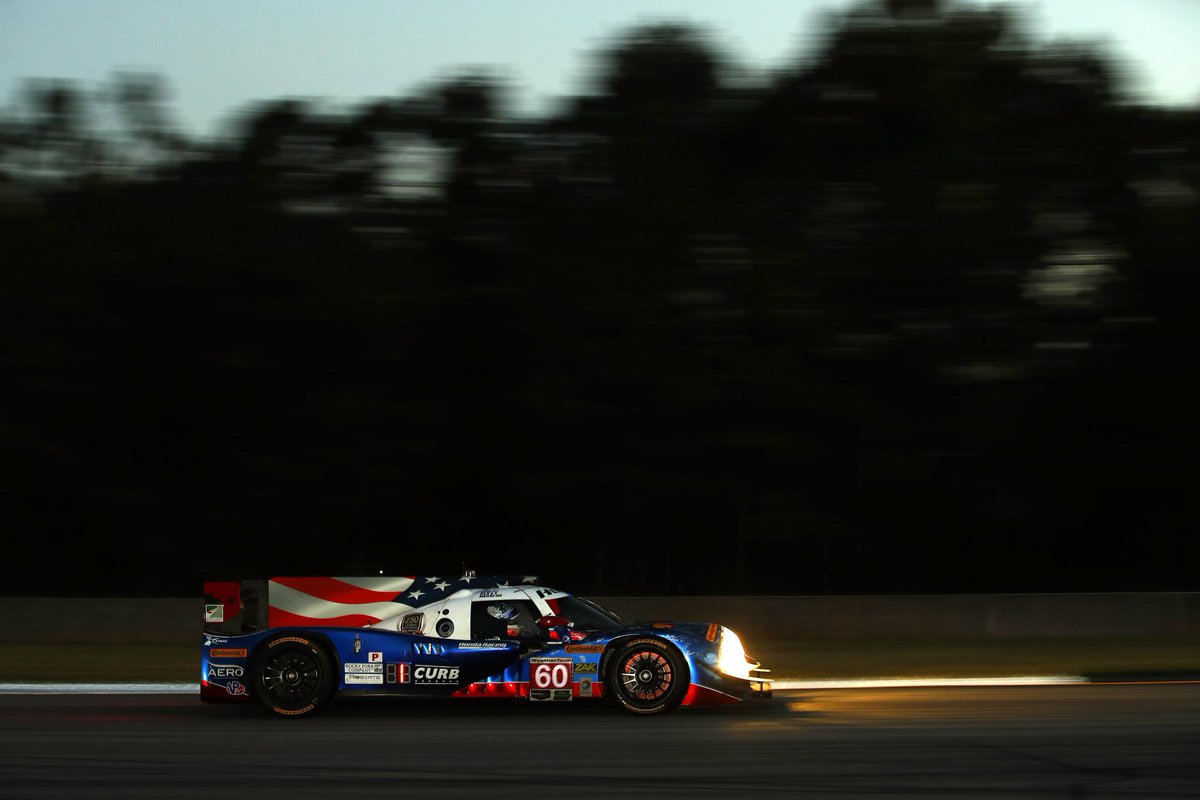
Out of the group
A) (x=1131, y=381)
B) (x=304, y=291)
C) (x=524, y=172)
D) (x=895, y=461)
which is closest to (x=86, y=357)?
(x=304, y=291)

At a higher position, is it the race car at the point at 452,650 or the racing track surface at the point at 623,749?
the race car at the point at 452,650

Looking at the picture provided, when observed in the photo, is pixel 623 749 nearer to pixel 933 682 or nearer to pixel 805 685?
pixel 805 685

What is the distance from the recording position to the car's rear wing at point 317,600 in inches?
483

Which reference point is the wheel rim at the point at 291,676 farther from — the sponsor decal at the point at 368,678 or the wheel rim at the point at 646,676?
the wheel rim at the point at 646,676

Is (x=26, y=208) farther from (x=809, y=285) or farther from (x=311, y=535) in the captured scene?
(x=809, y=285)

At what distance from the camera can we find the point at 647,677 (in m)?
11.7

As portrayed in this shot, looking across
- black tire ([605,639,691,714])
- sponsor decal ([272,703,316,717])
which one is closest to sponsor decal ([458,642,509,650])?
black tire ([605,639,691,714])

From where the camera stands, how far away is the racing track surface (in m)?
8.10

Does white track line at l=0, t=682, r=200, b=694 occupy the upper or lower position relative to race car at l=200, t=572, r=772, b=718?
lower

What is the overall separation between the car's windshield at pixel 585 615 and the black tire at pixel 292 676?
217 cm

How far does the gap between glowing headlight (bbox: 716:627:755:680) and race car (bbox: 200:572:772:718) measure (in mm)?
11

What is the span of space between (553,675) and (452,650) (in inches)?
36.5

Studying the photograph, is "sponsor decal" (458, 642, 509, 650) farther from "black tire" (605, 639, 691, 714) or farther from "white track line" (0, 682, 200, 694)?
"white track line" (0, 682, 200, 694)

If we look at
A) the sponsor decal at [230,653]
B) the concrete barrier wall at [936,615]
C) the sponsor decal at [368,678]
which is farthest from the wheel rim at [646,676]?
the concrete barrier wall at [936,615]
